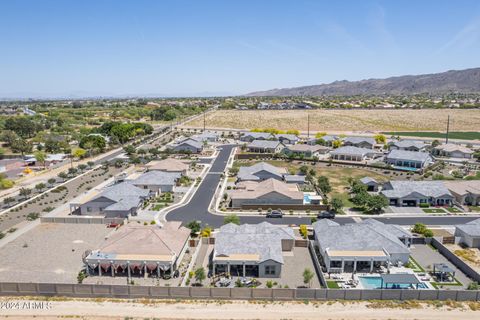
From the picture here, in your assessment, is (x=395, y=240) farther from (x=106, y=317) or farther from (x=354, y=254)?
(x=106, y=317)

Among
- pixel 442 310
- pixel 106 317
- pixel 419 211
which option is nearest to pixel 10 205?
pixel 106 317

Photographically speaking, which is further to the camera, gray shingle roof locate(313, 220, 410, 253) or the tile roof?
the tile roof

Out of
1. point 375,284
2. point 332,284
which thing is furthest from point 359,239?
point 332,284

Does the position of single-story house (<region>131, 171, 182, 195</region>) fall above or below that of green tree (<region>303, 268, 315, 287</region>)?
above

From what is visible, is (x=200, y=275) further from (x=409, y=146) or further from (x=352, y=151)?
(x=409, y=146)

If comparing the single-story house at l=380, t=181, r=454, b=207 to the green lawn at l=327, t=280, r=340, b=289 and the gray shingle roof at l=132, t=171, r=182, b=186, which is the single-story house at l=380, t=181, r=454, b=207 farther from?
the gray shingle roof at l=132, t=171, r=182, b=186

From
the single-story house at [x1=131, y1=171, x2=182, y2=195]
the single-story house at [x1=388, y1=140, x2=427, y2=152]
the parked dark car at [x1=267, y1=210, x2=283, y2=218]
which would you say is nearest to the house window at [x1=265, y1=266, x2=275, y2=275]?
the parked dark car at [x1=267, y1=210, x2=283, y2=218]

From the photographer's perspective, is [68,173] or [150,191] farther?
[68,173]
